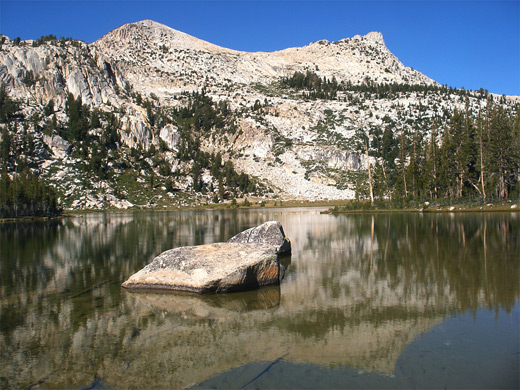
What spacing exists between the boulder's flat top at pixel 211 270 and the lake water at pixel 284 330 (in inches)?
22.8

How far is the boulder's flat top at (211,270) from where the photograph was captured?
47.9 feet

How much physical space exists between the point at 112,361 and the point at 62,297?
22.8 ft

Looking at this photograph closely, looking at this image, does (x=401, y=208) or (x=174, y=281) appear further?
(x=401, y=208)

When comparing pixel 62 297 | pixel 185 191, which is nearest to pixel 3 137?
pixel 185 191

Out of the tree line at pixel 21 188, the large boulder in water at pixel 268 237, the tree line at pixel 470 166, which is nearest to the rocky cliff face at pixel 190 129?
the tree line at pixel 21 188

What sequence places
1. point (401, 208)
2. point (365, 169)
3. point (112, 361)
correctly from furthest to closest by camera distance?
point (365, 169)
point (401, 208)
point (112, 361)

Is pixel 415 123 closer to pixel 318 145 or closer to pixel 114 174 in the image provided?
pixel 318 145

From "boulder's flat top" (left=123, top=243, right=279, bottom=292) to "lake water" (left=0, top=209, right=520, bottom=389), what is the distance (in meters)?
0.58

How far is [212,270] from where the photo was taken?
14.7 meters

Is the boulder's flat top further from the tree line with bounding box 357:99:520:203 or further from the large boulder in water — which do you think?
the tree line with bounding box 357:99:520:203

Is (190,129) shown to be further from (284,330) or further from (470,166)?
(284,330)

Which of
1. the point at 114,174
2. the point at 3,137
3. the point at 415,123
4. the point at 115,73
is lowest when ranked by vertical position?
the point at 114,174

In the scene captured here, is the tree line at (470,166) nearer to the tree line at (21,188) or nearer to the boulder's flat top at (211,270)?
the boulder's flat top at (211,270)

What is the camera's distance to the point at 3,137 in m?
115
